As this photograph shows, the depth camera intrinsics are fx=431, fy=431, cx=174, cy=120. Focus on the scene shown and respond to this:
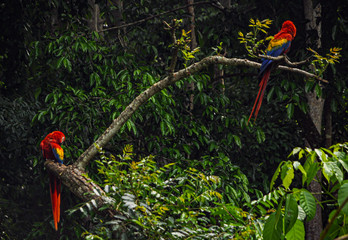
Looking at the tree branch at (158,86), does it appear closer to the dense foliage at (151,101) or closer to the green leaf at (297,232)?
the dense foliage at (151,101)

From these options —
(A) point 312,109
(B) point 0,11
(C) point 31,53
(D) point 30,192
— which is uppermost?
(B) point 0,11

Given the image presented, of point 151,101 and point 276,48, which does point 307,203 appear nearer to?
point 276,48

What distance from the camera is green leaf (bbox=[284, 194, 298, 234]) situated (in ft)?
4.19

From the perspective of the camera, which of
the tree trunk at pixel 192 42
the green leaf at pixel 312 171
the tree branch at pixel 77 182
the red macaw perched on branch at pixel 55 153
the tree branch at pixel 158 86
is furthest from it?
the tree trunk at pixel 192 42

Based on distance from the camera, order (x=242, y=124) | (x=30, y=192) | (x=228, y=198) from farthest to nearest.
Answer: (x=30, y=192) < (x=242, y=124) < (x=228, y=198)

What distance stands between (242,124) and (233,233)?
209 centimetres

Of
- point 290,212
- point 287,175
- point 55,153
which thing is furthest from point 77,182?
point 290,212

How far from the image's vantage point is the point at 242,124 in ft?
13.8

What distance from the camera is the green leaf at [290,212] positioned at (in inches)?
50.3

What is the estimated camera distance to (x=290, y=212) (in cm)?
129

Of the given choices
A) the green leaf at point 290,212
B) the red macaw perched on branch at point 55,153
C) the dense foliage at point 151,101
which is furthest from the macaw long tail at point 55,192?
the green leaf at point 290,212

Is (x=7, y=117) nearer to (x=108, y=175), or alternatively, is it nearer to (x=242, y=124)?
(x=242, y=124)


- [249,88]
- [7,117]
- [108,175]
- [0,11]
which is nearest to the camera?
[108,175]

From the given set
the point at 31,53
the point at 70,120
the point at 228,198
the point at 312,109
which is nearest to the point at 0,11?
the point at 31,53
